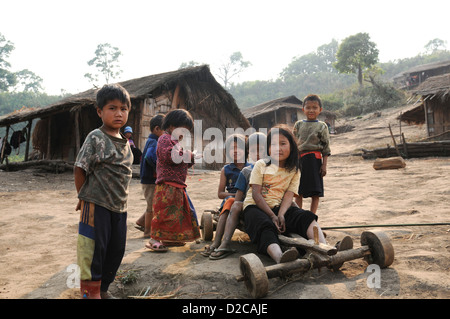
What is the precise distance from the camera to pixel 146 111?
11.5 metres

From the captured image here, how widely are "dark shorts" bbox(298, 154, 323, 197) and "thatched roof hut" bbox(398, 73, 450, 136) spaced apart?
11896 millimetres

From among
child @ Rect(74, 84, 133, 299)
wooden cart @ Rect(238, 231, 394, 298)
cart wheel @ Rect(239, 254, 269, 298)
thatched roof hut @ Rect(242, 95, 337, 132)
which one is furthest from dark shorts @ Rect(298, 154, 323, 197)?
thatched roof hut @ Rect(242, 95, 337, 132)

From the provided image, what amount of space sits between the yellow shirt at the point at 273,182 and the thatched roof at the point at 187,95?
8421 mm

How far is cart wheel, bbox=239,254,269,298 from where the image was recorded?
1.89 metres

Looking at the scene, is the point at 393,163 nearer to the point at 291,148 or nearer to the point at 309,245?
the point at 291,148

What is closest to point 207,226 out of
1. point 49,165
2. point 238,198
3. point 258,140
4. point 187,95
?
point 238,198

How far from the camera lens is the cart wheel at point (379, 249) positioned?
7.30ft

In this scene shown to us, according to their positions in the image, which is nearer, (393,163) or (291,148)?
(291,148)

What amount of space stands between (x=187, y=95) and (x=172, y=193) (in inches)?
405

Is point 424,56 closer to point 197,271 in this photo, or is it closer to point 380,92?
point 380,92

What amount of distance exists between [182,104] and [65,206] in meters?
7.82

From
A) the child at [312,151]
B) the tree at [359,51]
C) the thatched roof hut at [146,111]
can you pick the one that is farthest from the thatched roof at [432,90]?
the tree at [359,51]
